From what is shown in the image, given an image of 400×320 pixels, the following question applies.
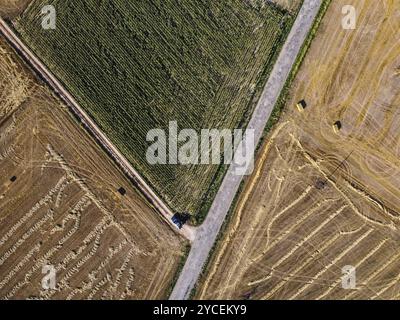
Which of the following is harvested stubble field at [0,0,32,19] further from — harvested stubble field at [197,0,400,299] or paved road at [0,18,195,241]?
harvested stubble field at [197,0,400,299]

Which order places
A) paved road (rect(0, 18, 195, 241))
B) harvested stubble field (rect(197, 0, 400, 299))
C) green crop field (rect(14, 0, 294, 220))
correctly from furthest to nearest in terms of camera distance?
paved road (rect(0, 18, 195, 241)) → green crop field (rect(14, 0, 294, 220)) → harvested stubble field (rect(197, 0, 400, 299))

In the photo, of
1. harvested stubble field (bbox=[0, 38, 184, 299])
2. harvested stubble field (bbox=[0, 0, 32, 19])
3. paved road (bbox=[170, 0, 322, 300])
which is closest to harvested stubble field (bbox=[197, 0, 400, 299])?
paved road (bbox=[170, 0, 322, 300])

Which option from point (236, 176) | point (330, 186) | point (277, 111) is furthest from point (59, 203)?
point (330, 186)

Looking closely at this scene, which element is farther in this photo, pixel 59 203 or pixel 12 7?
pixel 59 203

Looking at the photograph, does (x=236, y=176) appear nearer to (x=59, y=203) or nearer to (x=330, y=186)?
(x=330, y=186)

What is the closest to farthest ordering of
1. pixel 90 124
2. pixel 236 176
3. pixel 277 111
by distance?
pixel 277 111 < pixel 236 176 < pixel 90 124

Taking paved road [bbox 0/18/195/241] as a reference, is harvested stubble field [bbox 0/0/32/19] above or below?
above
